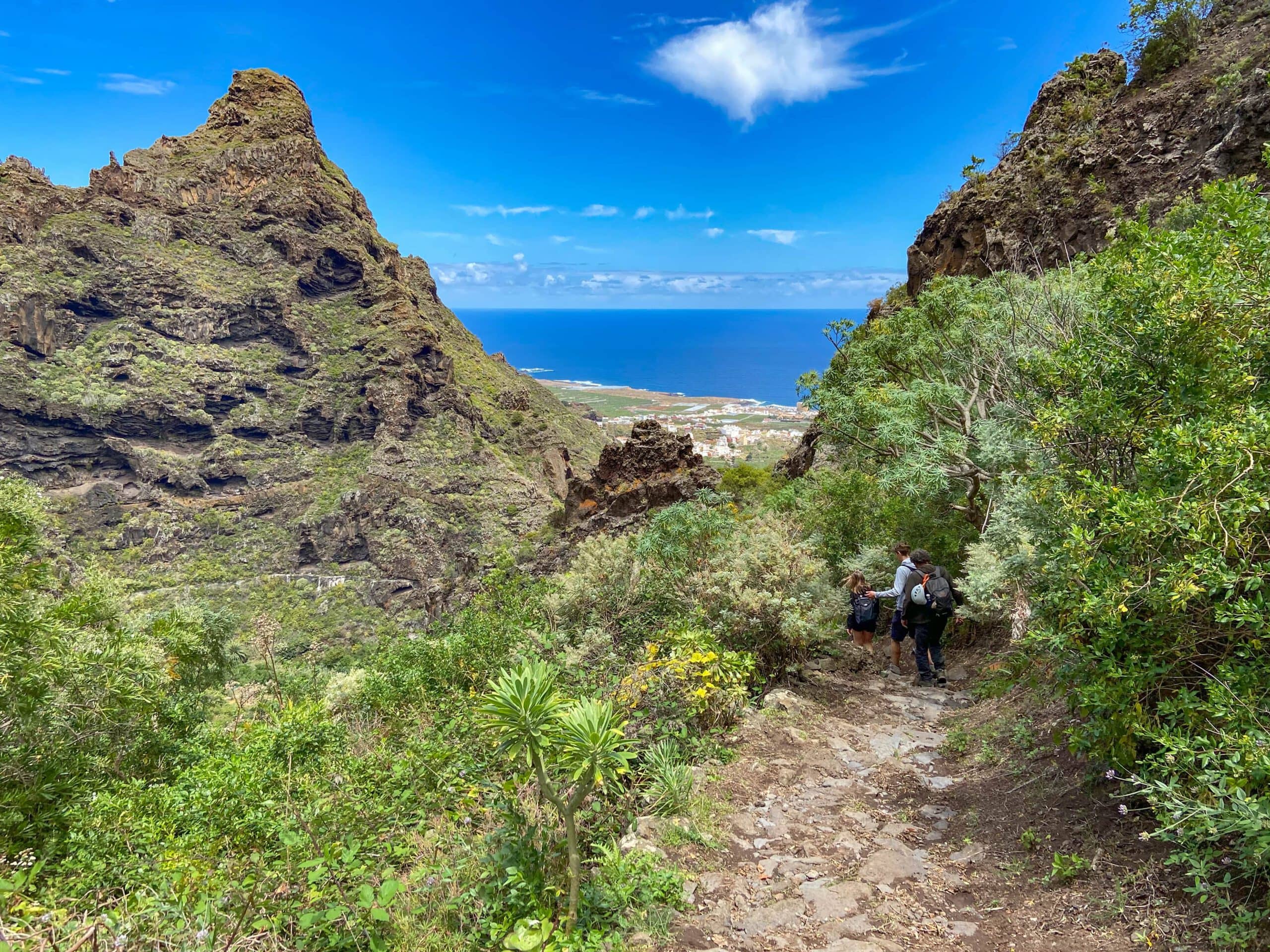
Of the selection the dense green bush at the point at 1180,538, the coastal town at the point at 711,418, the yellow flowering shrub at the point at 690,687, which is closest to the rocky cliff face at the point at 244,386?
the coastal town at the point at 711,418

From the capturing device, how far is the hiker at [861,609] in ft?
25.0

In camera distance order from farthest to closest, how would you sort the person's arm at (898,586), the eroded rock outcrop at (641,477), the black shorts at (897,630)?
the eroded rock outcrop at (641,477) → the black shorts at (897,630) → the person's arm at (898,586)

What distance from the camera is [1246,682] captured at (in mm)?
2602

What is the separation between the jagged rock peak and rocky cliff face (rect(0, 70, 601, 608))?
0.39 m

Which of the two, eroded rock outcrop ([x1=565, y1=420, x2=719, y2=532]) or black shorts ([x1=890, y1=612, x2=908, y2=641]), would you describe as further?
eroded rock outcrop ([x1=565, y1=420, x2=719, y2=532])

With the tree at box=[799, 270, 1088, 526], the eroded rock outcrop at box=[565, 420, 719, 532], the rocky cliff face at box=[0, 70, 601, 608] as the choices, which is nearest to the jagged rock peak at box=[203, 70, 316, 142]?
the rocky cliff face at box=[0, 70, 601, 608]

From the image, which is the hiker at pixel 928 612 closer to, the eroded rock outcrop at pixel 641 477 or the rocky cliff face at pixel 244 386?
the eroded rock outcrop at pixel 641 477

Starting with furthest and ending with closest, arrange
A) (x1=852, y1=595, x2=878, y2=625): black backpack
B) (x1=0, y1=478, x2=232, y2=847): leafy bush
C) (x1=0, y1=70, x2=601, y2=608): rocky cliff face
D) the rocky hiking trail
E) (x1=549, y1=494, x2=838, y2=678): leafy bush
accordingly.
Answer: (x1=0, y1=70, x2=601, y2=608): rocky cliff face, (x1=852, y1=595, x2=878, y2=625): black backpack, (x1=549, y1=494, x2=838, y2=678): leafy bush, (x1=0, y1=478, x2=232, y2=847): leafy bush, the rocky hiking trail

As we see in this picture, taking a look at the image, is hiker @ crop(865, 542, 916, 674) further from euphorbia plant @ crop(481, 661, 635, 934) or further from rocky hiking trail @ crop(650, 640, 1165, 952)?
euphorbia plant @ crop(481, 661, 635, 934)

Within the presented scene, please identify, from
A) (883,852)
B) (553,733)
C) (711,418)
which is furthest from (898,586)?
(711,418)

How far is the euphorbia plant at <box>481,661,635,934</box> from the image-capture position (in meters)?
2.82

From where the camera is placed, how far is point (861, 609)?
7.63 meters

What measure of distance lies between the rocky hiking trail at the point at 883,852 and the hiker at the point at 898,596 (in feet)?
5.98

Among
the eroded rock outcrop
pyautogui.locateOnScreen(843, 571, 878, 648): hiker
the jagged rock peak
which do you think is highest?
the jagged rock peak
